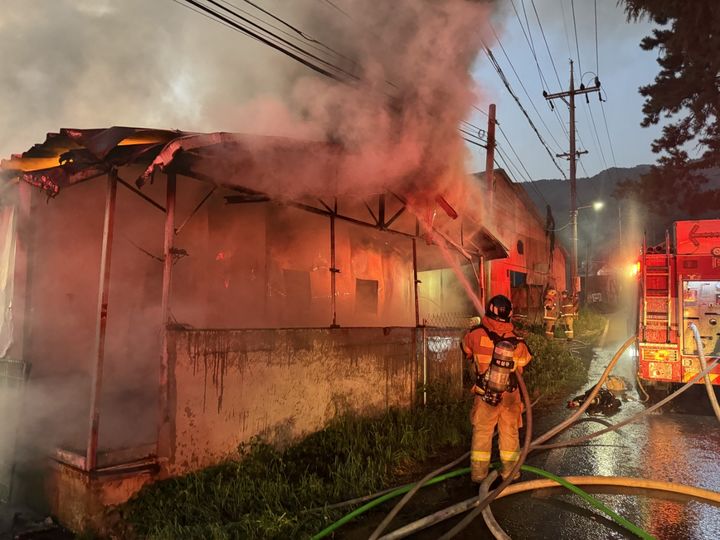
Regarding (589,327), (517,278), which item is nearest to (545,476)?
(517,278)

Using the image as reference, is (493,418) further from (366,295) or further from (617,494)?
(366,295)

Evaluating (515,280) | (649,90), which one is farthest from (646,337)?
(649,90)

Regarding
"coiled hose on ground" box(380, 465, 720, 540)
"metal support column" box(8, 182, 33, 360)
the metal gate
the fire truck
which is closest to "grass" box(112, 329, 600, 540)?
"coiled hose on ground" box(380, 465, 720, 540)

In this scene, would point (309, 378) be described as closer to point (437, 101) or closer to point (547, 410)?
point (437, 101)

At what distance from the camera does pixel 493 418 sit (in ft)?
15.9

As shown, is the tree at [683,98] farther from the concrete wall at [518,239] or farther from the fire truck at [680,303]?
the fire truck at [680,303]

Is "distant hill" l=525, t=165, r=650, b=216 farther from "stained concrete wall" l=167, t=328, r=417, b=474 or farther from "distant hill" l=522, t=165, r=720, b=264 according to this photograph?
"stained concrete wall" l=167, t=328, r=417, b=474

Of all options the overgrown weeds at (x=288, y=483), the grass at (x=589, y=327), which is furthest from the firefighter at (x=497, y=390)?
the grass at (x=589, y=327)

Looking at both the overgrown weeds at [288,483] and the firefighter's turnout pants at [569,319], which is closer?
the overgrown weeds at [288,483]

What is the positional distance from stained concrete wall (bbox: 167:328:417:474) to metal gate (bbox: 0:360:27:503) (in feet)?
6.92

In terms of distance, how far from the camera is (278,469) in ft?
16.0

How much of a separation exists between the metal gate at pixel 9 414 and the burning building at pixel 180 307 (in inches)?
1.6

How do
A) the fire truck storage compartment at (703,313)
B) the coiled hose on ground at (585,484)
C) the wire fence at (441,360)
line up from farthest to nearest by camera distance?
1. the fire truck storage compartment at (703,313)
2. the wire fence at (441,360)
3. the coiled hose on ground at (585,484)

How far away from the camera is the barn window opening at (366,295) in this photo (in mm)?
10836
